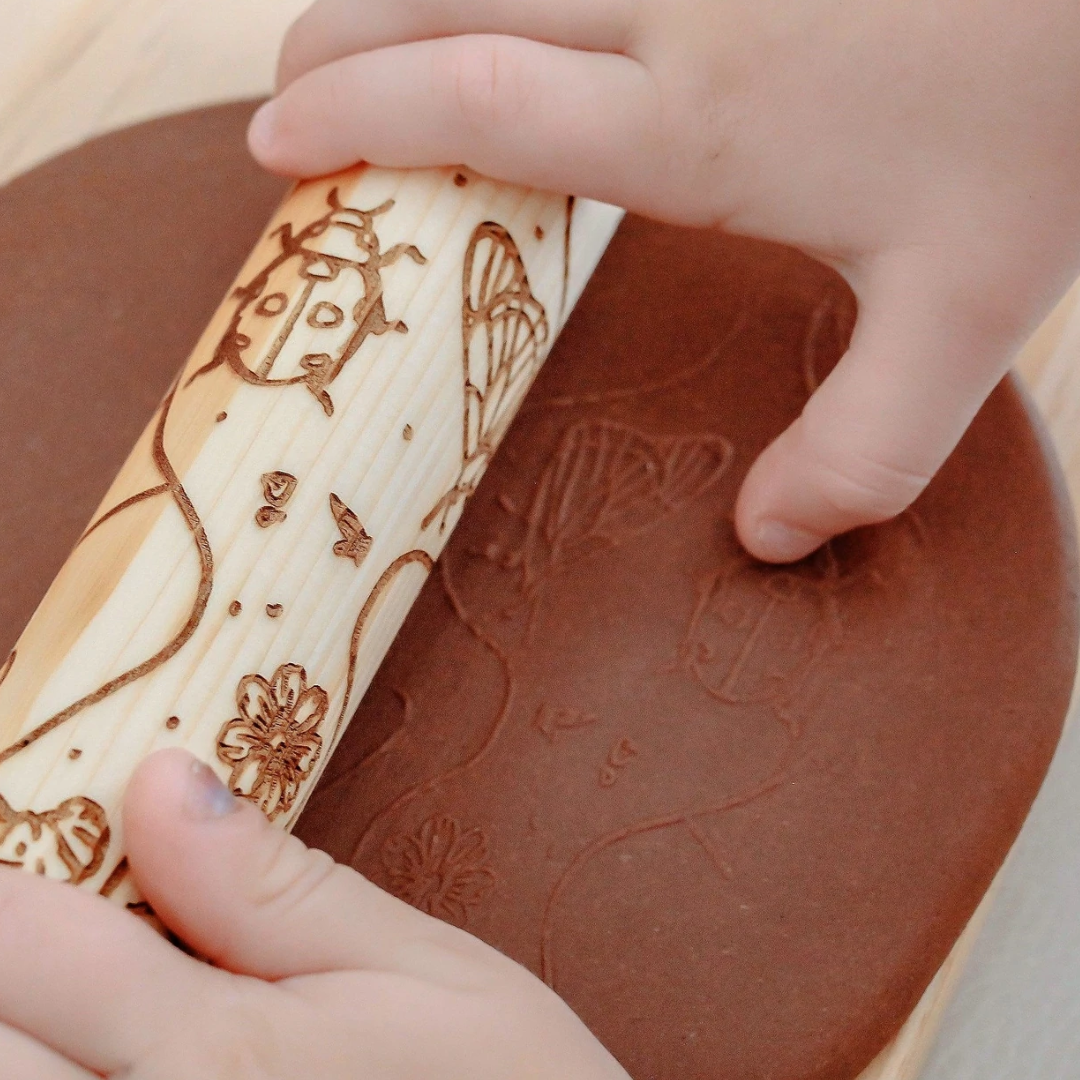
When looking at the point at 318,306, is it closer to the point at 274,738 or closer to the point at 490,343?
the point at 490,343

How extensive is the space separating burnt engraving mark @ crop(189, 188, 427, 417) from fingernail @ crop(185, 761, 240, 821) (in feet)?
0.54

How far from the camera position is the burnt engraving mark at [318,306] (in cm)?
54

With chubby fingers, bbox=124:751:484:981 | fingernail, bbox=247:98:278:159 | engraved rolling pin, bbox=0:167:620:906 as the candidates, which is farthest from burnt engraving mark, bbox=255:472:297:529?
fingernail, bbox=247:98:278:159

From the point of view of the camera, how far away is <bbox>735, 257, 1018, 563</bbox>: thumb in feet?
1.89

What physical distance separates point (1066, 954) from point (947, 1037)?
0.09m

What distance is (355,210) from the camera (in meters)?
0.58

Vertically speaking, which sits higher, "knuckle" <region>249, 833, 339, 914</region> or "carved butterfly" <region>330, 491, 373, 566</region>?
"carved butterfly" <region>330, 491, 373, 566</region>

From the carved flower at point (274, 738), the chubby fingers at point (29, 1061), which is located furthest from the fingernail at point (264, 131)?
the chubby fingers at point (29, 1061)

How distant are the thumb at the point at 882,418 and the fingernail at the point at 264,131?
0.31m

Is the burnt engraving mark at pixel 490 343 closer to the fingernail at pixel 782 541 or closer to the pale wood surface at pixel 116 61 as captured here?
the fingernail at pixel 782 541

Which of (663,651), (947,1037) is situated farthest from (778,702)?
(947,1037)

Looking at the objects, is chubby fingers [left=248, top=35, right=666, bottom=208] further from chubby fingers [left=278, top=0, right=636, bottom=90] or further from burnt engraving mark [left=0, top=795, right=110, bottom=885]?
burnt engraving mark [left=0, top=795, right=110, bottom=885]

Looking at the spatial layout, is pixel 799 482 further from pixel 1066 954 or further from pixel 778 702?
pixel 1066 954

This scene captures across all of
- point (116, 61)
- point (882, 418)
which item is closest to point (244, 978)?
point (882, 418)
